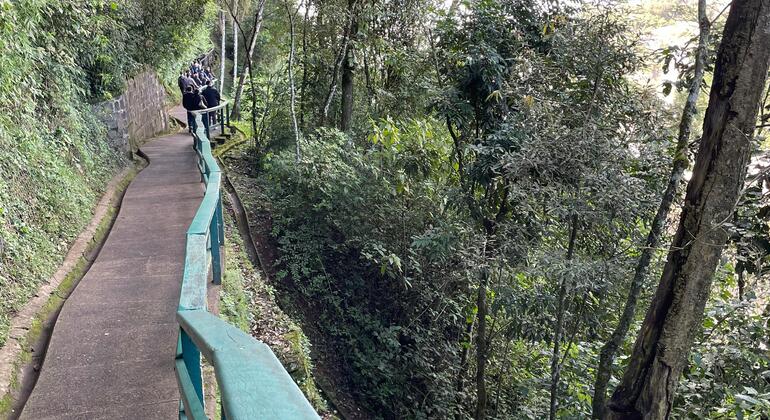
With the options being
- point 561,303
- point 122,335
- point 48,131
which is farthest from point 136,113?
point 561,303

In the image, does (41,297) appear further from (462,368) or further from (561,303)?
(462,368)

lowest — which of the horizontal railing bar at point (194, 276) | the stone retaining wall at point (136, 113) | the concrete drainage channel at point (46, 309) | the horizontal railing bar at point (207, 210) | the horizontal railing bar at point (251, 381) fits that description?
the concrete drainage channel at point (46, 309)

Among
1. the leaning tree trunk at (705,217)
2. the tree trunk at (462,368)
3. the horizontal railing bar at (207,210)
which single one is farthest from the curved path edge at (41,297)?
the tree trunk at (462,368)

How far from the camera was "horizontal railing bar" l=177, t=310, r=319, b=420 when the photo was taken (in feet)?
3.74

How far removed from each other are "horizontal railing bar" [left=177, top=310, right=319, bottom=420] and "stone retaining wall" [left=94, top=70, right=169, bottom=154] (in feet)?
35.2

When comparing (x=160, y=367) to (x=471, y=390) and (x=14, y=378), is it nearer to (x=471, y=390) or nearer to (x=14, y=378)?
(x=14, y=378)

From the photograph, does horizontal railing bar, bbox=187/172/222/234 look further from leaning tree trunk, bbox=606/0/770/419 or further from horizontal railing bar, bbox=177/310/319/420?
leaning tree trunk, bbox=606/0/770/419

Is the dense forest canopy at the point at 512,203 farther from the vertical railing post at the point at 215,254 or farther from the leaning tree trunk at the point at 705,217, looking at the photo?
the vertical railing post at the point at 215,254

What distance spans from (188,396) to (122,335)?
2727 mm

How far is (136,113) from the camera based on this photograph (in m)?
13.7

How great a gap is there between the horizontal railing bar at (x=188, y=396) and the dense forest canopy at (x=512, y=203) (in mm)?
3155

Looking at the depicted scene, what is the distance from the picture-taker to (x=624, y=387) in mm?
4629

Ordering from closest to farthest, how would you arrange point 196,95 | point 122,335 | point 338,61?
point 122,335
point 338,61
point 196,95

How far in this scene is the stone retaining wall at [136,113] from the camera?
36.8ft
